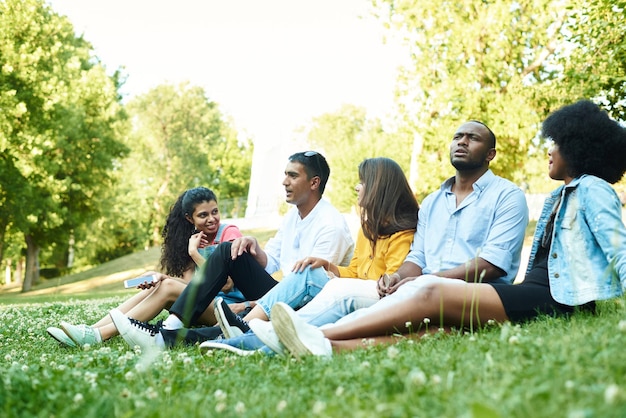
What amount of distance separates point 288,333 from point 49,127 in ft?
94.7

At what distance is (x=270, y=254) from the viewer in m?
7.70

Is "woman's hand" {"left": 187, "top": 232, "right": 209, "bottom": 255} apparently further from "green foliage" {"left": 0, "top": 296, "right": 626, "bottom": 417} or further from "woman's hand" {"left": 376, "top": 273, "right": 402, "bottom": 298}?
"green foliage" {"left": 0, "top": 296, "right": 626, "bottom": 417}

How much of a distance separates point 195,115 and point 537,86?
43.0m

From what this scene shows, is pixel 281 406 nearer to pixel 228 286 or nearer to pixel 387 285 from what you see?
pixel 387 285

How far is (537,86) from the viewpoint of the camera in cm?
2062

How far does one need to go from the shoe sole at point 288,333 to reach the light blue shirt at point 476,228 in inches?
75.4

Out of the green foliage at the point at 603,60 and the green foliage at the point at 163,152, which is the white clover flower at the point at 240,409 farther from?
the green foliage at the point at 163,152

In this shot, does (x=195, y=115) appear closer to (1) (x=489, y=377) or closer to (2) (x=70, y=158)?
(2) (x=70, y=158)

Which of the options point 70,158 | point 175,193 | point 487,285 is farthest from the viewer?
point 175,193

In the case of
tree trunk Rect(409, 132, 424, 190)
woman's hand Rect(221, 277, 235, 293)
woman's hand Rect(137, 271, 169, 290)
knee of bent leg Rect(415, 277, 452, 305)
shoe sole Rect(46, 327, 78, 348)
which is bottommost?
shoe sole Rect(46, 327, 78, 348)

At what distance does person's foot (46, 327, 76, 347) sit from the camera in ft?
21.5

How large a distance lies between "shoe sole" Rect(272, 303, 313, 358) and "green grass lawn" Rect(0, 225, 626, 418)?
0.11m

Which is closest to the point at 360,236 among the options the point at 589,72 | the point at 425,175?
the point at 589,72

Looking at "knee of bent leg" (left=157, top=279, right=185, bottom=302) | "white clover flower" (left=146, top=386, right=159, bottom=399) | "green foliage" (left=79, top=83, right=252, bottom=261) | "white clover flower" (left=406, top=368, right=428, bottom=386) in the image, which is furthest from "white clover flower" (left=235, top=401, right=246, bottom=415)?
"green foliage" (left=79, top=83, right=252, bottom=261)
